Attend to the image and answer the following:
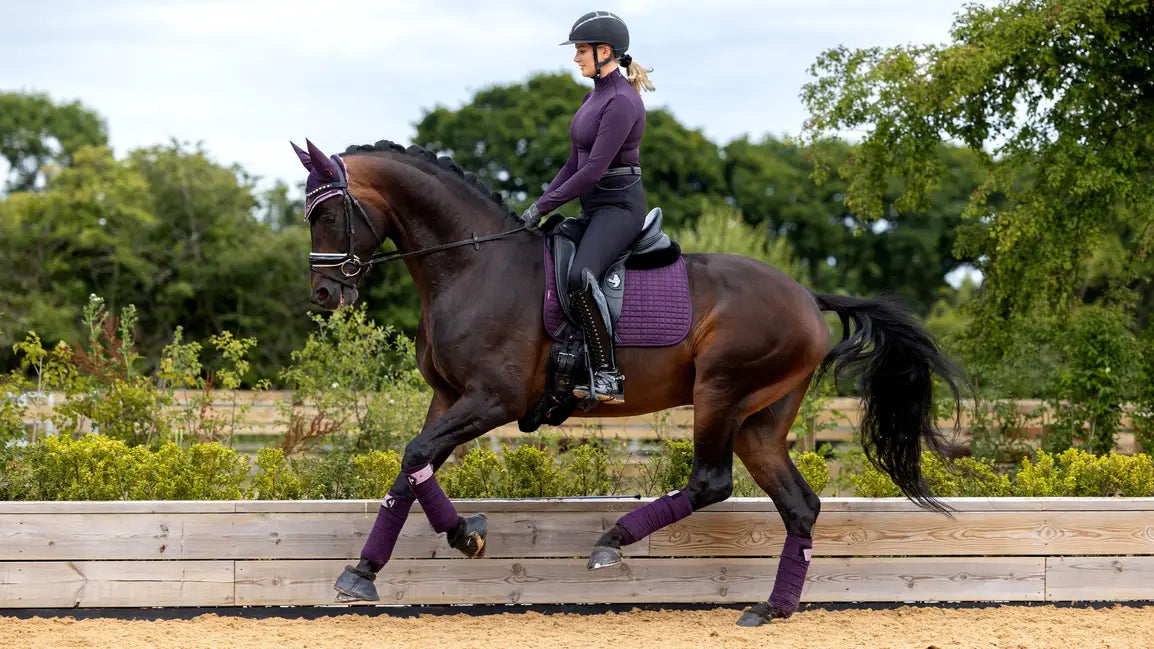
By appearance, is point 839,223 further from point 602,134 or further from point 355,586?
point 355,586

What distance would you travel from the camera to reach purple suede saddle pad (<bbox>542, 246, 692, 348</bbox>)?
5.45 meters

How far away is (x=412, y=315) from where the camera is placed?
1061 inches

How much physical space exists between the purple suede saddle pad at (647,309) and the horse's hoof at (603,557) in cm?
101

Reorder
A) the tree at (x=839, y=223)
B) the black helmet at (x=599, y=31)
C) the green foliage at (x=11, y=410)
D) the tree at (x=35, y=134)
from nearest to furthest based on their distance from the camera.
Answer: the black helmet at (x=599, y=31) → the green foliage at (x=11, y=410) → the tree at (x=839, y=223) → the tree at (x=35, y=134)

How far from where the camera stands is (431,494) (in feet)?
17.4

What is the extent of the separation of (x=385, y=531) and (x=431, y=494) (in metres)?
0.32

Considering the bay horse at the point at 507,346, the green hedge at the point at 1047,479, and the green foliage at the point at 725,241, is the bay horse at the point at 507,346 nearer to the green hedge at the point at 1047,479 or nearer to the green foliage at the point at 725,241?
the green hedge at the point at 1047,479

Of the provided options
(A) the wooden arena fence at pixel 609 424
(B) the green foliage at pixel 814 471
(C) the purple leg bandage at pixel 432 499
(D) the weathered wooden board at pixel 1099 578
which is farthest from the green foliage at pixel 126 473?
(D) the weathered wooden board at pixel 1099 578

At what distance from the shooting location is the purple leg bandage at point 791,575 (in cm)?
559

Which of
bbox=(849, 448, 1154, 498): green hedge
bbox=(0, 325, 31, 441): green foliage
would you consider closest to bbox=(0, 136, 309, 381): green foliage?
bbox=(0, 325, 31, 441): green foliage

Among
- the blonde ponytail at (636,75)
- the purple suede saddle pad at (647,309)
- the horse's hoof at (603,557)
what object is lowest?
the horse's hoof at (603,557)

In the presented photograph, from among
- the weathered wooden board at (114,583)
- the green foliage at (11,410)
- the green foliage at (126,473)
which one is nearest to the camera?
the weathered wooden board at (114,583)

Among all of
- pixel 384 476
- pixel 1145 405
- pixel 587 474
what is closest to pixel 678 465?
pixel 587 474

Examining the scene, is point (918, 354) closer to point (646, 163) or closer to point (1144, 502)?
point (1144, 502)
